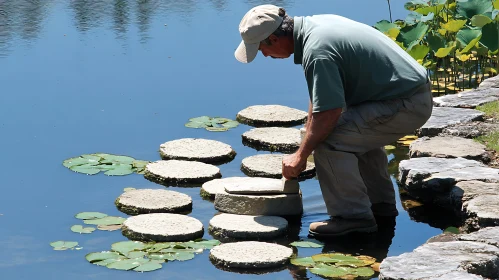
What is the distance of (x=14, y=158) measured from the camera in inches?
198

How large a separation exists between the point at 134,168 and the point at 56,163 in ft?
1.44

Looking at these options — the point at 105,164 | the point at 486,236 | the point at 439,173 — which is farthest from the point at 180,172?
the point at 486,236

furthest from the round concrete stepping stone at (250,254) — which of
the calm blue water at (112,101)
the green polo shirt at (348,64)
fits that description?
the green polo shirt at (348,64)

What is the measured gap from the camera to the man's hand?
4.05 metres

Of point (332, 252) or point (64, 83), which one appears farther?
point (64, 83)

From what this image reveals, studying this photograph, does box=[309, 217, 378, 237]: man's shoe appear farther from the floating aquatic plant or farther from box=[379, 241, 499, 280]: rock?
the floating aquatic plant

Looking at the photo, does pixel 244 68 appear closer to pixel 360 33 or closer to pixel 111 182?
pixel 111 182

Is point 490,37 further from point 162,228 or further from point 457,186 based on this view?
point 162,228

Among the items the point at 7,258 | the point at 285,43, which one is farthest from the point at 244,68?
the point at 7,258

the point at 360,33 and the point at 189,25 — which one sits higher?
the point at 360,33

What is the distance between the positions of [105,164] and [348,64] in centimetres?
161

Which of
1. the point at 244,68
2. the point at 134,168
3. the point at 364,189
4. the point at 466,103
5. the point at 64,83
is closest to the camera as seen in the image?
the point at 364,189

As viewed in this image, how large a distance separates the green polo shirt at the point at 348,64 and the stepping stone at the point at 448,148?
0.76 metres

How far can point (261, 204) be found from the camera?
4250 millimetres
